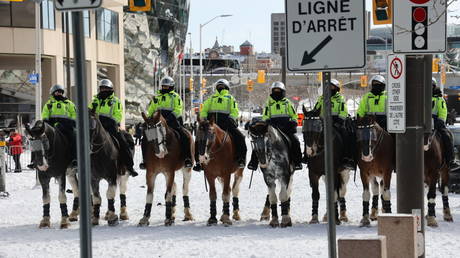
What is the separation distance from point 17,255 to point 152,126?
4.02 meters

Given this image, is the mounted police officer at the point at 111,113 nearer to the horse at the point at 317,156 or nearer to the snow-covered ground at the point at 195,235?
the snow-covered ground at the point at 195,235

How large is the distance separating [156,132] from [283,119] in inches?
104

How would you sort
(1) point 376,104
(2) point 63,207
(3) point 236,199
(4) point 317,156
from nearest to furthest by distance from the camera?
(4) point 317,156
(2) point 63,207
(1) point 376,104
(3) point 236,199

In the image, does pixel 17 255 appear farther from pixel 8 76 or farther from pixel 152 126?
pixel 8 76

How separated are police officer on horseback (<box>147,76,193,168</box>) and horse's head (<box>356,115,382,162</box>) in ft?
12.1

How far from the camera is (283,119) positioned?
51.7 ft

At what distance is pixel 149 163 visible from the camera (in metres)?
15.6

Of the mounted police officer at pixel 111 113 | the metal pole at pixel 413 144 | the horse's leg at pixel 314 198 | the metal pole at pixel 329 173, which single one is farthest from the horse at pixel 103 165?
the metal pole at pixel 329 173

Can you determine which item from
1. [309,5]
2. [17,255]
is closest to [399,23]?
[309,5]

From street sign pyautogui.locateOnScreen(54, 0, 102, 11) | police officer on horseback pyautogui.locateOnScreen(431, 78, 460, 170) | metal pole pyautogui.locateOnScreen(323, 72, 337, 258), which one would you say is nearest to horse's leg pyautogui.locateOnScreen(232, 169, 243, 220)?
police officer on horseback pyautogui.locateOnScreen(431, 78, 460, 170)

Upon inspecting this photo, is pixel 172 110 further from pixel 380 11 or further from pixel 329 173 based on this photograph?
pixel 329 173

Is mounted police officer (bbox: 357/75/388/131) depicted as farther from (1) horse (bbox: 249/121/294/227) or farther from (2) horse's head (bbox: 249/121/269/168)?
(2) horse's head (bbox: 249/121/269/168)

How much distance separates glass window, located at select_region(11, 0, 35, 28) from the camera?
160ft

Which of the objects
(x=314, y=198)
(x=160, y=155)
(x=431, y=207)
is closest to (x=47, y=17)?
(x=160, y=155)
